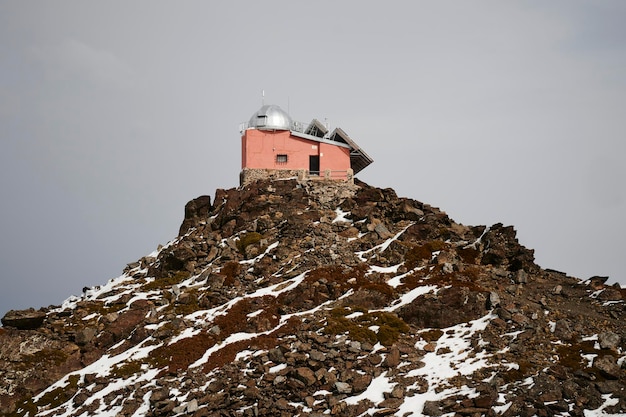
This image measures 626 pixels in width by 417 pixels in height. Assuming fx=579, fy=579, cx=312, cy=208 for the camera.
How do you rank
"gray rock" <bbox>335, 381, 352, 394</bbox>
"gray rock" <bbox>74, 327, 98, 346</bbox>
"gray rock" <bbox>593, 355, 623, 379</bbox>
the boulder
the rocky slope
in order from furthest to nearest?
the boulder, "gray rock" <bbox>74, 327, 98, 346</bbox>, "gray rock" <bbox>335, 381, 352, 394</bbox>, the rocky slope, "gray rock" <bbox>593, 355, 623, 379</bbox>

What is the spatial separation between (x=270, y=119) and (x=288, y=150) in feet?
13.5

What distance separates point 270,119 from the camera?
209 ft

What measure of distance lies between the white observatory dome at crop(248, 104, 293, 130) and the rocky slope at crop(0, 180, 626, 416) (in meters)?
9.14

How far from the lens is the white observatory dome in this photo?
63281 mm

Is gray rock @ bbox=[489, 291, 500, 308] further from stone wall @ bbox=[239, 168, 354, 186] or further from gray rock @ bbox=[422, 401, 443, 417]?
stone wall @ bbox=[239, 168, 354, 186]

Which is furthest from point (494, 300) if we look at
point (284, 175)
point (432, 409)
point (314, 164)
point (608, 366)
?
point (314, 164)

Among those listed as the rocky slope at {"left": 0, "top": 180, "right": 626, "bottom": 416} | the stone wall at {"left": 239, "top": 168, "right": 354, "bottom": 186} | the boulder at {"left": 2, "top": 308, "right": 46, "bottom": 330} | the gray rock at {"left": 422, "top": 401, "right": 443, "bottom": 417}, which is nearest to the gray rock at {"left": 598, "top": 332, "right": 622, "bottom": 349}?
the rocky slope at {"left": 0, "top": 180, "right": 626, "bottom": 416}

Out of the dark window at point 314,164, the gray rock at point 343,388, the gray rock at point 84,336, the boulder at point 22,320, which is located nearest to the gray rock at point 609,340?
the gray rock at point 343,388

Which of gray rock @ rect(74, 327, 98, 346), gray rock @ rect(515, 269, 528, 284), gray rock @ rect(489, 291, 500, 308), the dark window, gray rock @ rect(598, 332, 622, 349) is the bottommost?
gray rock @ rect(74, 327, 98, 346)

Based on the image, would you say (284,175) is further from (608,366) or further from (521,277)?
(608,366)

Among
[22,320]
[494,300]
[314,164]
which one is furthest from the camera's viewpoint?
[314,164]

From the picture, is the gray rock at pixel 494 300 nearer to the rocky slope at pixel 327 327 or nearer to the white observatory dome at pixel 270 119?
the rocky slope at pixel 327 327

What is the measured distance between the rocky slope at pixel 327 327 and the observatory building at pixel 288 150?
16.6 ft

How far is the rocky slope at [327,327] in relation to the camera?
1154 inches
